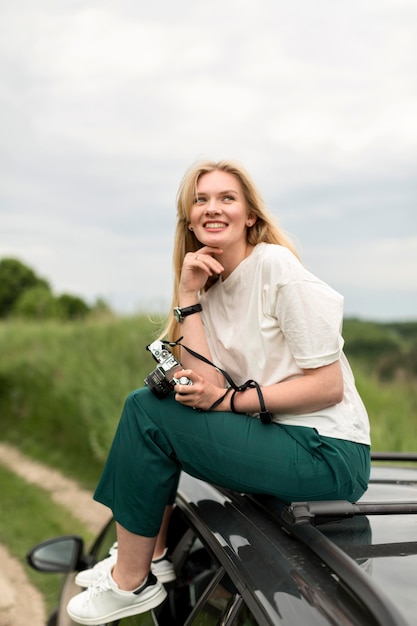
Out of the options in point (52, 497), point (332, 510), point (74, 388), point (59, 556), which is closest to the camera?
point (332, 510)

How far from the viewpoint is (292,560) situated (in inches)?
62.0

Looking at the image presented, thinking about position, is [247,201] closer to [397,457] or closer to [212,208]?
[212,208]

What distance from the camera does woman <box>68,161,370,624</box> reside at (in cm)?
207

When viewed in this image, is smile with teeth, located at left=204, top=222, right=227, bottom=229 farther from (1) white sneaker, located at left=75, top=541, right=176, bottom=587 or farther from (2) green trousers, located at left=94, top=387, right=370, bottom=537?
(1) white sneaker, located at left=75, top=541, right=176, bottom=587

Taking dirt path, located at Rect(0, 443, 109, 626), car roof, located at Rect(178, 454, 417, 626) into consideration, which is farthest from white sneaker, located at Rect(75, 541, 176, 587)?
dirt path, located at Rect(0, 443, 109, 626)

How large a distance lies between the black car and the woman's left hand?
11.0 inches

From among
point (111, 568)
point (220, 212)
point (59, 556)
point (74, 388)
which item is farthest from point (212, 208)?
point (74, 388)

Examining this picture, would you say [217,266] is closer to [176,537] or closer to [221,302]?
[221,302]

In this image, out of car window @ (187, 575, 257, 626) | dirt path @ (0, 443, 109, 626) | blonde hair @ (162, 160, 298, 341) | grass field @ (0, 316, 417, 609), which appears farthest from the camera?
grass field @ (0, 316, 417, 609)

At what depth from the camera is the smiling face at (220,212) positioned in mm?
2482

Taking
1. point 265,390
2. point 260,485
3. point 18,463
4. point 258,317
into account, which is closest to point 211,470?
point 260,485

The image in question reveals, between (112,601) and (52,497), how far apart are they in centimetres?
677

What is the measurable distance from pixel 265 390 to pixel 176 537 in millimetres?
640

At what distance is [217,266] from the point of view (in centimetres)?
241
